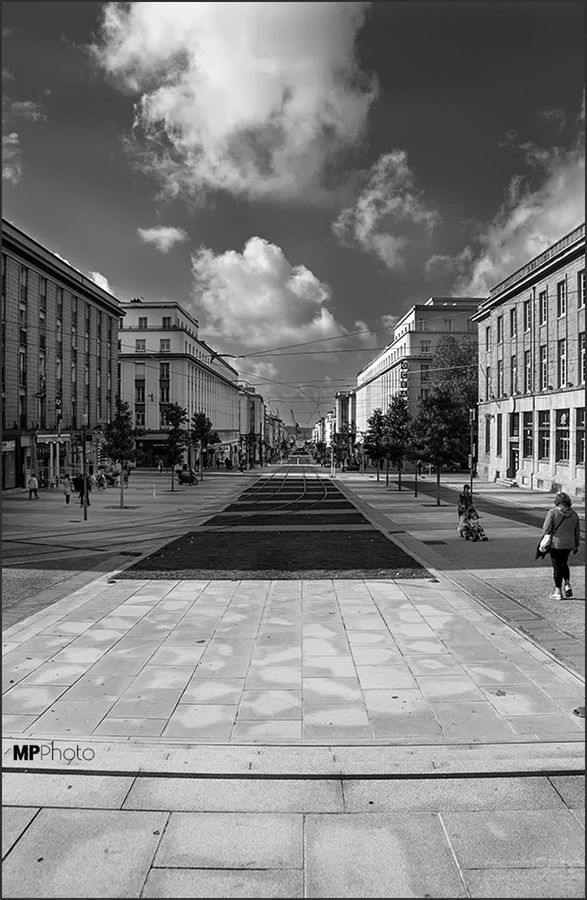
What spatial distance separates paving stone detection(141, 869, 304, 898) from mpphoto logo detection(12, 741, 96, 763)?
1.94 meters

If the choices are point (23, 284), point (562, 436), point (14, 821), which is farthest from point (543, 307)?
point (14, 821)

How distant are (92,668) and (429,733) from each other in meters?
4.15

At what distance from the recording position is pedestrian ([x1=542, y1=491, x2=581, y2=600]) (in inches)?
444

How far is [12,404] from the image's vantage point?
142 feet

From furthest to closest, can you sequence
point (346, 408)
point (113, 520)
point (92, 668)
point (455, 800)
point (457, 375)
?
point (346, 408), point (457, 375), point (113, 520), point (92, 668), point (455, 800)

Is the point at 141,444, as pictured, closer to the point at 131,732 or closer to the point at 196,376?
the point at 196,376

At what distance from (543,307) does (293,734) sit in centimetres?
4455

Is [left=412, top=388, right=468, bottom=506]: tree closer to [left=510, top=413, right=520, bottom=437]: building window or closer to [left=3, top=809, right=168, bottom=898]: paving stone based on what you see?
[left=510, top=413, right=520, bottom=437]: building window

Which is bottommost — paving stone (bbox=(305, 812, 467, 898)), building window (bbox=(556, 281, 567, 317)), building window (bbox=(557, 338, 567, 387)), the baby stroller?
paving stone (bbox=(305, 812, 467, 898))

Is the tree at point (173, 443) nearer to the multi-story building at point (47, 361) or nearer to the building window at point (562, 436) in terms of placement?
the multi-story building at point (47, 361)

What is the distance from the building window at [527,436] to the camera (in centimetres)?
4781

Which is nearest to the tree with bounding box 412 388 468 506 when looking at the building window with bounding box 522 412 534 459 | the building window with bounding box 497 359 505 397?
the building window with bounding box 522 412 534 459

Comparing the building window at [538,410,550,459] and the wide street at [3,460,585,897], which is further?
the building window at [538,410,550,459]

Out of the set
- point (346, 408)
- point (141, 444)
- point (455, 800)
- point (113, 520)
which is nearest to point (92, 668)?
point (455, 800)
